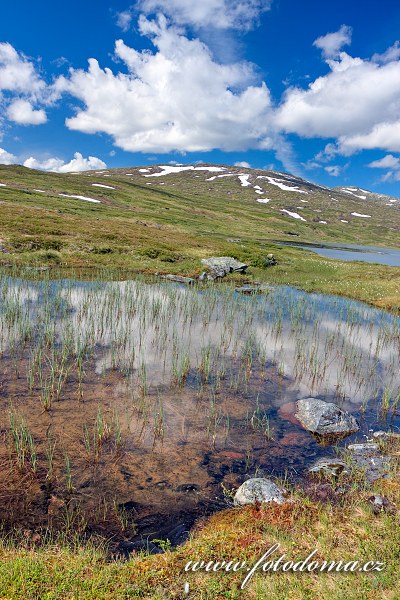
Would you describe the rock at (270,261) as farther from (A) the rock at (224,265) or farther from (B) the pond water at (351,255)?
(B) the pond water at (351,255)

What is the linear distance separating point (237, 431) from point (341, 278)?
41.6m

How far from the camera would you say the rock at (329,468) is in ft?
34.7

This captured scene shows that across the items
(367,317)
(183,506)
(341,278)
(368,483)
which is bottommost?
(183,506)

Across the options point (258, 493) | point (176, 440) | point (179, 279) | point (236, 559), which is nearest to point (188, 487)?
point (258, 493)

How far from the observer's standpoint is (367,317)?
29.7 meters

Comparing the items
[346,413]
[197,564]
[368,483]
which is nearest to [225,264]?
[346,413]

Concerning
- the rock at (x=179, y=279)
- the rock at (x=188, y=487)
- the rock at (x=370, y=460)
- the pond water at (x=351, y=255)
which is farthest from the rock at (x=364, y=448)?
the pond water at (x=351, y=255)

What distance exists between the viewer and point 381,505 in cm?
890

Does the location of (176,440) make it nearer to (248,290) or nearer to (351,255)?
(248,290)

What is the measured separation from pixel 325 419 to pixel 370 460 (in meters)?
2.27

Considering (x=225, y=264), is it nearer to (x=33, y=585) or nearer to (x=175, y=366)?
(x=175, y=366)

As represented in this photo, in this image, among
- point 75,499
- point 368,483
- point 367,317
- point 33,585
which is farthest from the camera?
point 367,317

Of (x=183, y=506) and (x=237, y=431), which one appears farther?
(x=237, y=431)

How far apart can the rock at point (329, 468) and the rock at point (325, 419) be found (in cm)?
191
